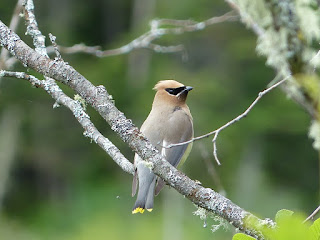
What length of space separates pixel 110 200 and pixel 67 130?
2.64 m

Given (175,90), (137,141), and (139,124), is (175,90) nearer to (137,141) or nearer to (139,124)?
(137,141)

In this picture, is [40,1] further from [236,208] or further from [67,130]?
[236,208]

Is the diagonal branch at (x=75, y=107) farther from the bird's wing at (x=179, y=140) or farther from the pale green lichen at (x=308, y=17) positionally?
the bird's wing at (x=179, y=140)

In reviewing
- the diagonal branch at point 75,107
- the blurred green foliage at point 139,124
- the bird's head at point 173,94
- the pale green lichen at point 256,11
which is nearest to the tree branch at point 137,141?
the diagonal branch at point 75,107

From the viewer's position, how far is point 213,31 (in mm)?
16234

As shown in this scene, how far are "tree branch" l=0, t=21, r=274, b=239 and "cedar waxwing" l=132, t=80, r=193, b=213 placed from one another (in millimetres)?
1156

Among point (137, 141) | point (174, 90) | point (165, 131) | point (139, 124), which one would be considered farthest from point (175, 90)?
point (139, 124)

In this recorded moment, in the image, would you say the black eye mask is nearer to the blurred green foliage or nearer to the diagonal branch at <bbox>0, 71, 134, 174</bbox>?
the diagonal branch at <bbox>0, 71, 134, 174</bbox>

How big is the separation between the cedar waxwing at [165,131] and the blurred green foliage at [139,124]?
7.63 metres

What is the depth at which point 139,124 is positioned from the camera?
46.7 ft

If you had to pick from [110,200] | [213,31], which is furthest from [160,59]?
[110,200]

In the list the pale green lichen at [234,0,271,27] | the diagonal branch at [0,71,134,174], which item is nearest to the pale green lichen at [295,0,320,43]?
the pale green lichen at [234,0,271,27]

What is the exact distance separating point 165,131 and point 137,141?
205 cm

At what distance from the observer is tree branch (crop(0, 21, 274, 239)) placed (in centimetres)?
283
